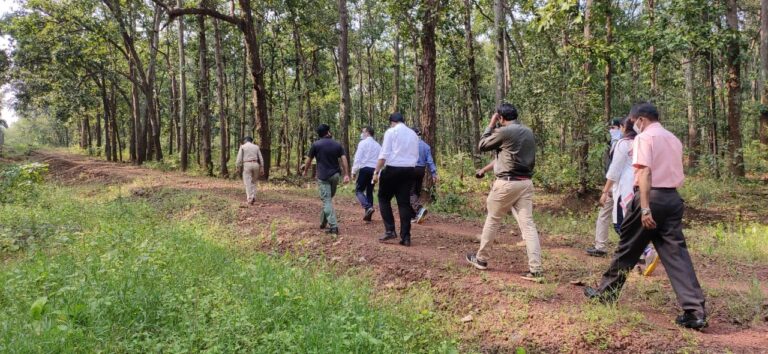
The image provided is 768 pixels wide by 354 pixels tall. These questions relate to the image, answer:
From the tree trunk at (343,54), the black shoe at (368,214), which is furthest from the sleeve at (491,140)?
the tree trunk at (343,54)

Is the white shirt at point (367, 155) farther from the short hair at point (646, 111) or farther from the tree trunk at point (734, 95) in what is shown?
the tree trunk at point (734, 95)

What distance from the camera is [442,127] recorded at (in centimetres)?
4291

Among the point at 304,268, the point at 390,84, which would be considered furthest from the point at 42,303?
the point at 390,84

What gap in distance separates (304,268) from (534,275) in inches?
114

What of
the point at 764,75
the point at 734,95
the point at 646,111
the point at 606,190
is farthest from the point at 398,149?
the point at 764,75

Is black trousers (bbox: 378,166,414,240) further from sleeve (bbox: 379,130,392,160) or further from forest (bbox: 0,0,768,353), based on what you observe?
forest (bbox: 0,0,768,353)

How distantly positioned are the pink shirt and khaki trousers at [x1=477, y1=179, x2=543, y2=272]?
1.25 m

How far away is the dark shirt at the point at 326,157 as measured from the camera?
7215 millimetres

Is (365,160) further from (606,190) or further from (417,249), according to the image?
(606,190)

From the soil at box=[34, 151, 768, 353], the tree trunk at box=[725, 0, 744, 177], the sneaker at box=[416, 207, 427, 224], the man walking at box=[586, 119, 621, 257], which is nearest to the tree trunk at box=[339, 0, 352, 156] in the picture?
the soil at box=[34, 151, 768, 353]

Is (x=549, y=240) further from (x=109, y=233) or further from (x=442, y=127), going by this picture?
(x=442, y=127)

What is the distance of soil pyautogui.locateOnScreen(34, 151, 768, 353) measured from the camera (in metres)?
3.78

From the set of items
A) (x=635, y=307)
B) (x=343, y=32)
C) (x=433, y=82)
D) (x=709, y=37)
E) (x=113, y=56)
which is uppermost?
(x=113, y=56)

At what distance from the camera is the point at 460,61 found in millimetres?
18328
